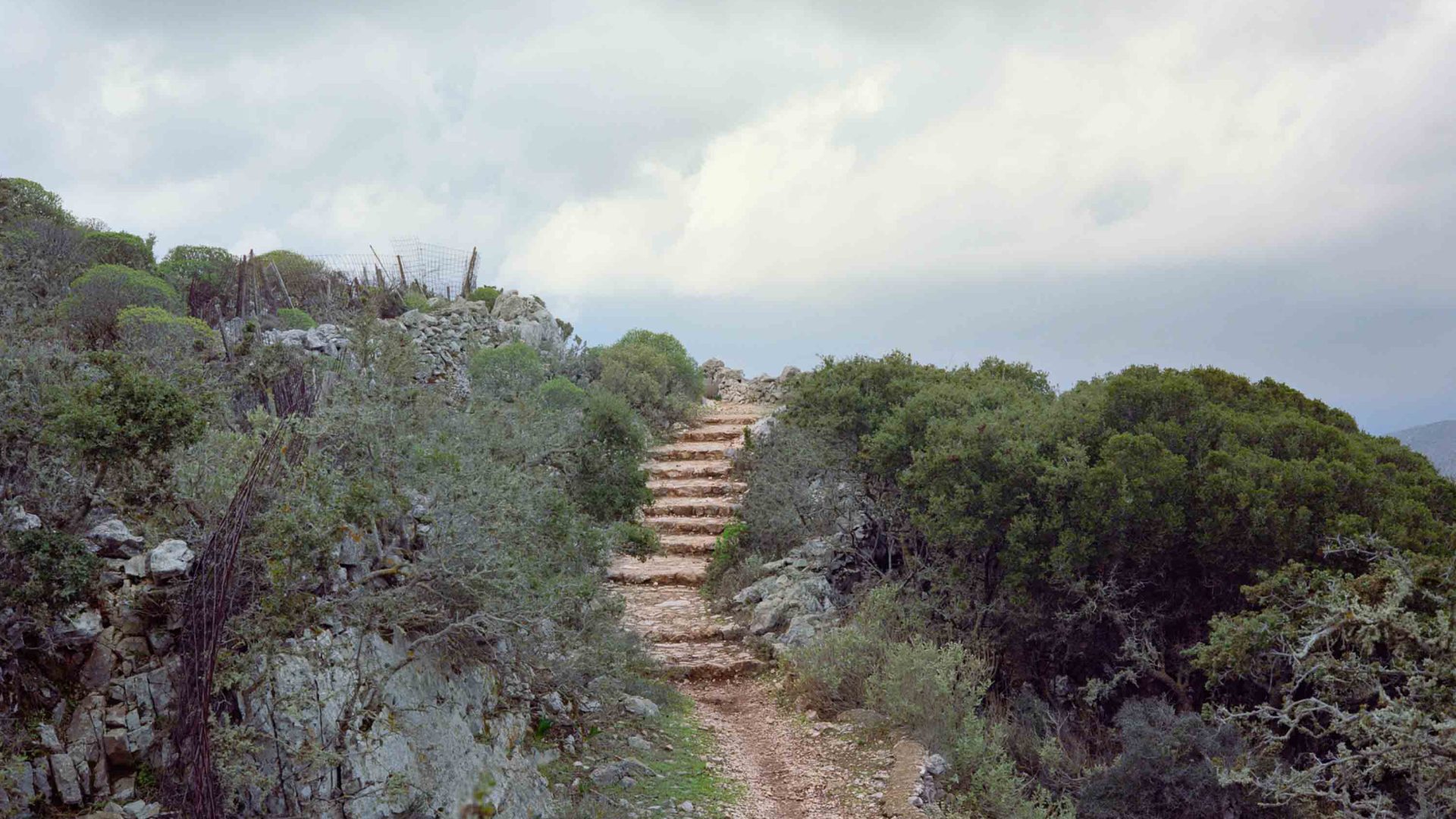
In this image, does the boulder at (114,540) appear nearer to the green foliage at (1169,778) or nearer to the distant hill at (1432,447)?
the green foliage at (1169,778)

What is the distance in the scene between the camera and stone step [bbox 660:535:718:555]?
1280 cm

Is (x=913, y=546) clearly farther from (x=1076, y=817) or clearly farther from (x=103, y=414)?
(x=103, y=414)

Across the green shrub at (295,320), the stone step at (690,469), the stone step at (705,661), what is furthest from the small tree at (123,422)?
the green shrub at (295,320)

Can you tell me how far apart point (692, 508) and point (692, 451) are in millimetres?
A: 2864

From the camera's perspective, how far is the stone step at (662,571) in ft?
39.1

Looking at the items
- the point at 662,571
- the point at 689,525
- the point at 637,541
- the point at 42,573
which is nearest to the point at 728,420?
the point at 689,525

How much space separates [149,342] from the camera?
10852 mm

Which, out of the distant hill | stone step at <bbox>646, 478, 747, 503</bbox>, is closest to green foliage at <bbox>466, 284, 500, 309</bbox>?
stone step at <bbox>646, 478, 747, 503</bbox>

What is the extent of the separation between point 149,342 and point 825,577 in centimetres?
762

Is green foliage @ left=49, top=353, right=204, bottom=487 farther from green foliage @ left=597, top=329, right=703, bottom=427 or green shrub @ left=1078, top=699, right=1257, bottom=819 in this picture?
green foliage @ left=597, top=329, right=703, bottom=427

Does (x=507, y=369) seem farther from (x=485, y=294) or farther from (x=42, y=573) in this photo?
(x=42, y=573)

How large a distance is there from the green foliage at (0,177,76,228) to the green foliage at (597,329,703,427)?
9.98 metres

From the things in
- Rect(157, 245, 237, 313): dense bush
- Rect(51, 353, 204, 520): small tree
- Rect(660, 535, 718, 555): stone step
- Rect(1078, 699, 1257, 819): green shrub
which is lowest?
Rect(1078, 699, 1257, 819): green shrub

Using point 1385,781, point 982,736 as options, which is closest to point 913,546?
point 982,736
